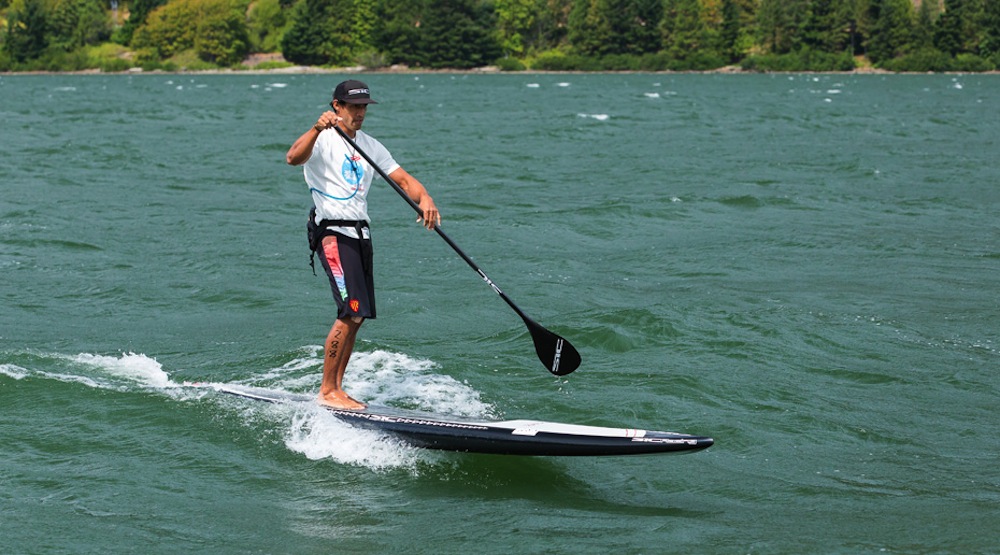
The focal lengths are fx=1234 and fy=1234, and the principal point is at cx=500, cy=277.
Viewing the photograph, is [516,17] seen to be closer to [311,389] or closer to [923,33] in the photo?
[923,33]

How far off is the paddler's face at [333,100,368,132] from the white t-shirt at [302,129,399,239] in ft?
0.26

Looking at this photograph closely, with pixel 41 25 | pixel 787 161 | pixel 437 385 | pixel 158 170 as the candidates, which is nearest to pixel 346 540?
pixel 437 385

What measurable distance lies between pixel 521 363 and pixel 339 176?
3014mm

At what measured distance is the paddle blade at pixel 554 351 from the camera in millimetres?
8547

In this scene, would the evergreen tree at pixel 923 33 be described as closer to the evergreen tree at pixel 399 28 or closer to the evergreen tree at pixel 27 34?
the evergreen tree at pixel 399 28

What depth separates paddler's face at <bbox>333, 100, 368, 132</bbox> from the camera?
771 cm

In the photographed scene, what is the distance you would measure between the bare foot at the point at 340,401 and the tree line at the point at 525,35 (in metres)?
119

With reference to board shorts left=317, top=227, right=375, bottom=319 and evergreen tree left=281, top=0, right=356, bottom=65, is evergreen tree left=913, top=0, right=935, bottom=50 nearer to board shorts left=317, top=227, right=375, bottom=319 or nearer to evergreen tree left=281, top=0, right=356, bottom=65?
evergreen tree left=281, top=0, right=356, bottom=65

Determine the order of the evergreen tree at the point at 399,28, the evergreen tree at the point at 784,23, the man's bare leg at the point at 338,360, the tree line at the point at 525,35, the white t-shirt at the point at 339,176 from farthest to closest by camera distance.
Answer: the evergreen tree at the point at 399,28
the evergreen tree at the point at 784,23
the tree line at the point at 525,35
the man's bare leg at the point at 338,360
the white t-shirt at the point at 339,176

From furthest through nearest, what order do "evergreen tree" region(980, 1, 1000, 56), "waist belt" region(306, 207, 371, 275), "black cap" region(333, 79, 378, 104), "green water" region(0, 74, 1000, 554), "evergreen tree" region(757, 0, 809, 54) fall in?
"evergreen tree" region(757, 0, 809, 54)
"evergreen tree" region(980, 1, 1000, 56)
"waist belt" region(306, 207, 371, 275)
"black cap" region(333, 79, 378, 104)
"green water" region(0, 74, 1000, 554)

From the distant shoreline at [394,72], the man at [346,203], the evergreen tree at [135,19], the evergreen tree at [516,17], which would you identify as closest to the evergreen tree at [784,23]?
the distant shoreline at [394,72]

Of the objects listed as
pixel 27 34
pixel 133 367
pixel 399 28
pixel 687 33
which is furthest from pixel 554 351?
pixel 27 34

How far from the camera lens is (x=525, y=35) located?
145m

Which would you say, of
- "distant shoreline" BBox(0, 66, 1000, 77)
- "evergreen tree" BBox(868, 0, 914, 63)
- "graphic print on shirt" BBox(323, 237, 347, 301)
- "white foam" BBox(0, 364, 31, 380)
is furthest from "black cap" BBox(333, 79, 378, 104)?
"evergreen tree" BBox(868, 0, 914, 63)
